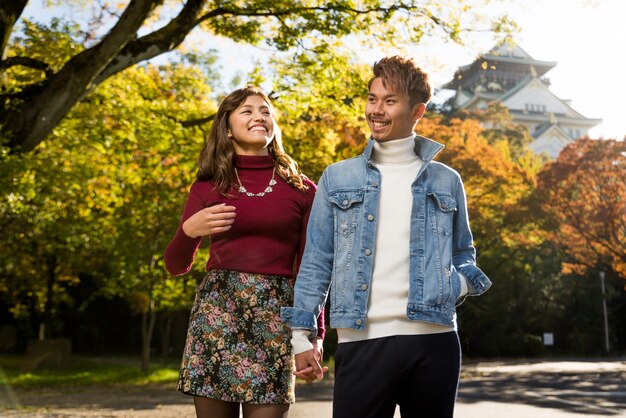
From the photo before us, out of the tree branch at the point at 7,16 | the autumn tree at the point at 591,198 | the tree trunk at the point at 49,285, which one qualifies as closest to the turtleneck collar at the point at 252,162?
the tree branch at the point at 7,16

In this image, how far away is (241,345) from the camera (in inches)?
120

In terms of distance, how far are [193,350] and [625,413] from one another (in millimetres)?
8703


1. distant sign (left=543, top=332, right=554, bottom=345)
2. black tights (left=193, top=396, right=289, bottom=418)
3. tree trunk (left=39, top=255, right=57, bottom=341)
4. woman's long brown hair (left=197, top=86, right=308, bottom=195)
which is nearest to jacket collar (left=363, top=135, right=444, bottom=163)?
woman's long brown hair (left=197, top=86, right=308, bottom=195)

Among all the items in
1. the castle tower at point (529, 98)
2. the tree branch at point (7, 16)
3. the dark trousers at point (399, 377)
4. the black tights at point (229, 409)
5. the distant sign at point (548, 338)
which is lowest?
the distant sign at point (548, 338)

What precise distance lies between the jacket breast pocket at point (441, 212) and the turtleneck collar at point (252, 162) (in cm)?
76

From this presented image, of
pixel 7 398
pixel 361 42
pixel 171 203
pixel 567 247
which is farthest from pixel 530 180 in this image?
pixel 7 398

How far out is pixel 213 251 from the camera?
10.5 ft

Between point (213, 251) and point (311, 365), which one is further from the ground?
point (213, 251)

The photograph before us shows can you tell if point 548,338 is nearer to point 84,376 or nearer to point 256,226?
point 84,376

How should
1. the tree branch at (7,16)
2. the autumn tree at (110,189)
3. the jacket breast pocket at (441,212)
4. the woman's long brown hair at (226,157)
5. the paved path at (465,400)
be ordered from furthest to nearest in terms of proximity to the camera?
the autumn tree at (110,189)
the paved path at (465,400)
the tree branch at (7,16)
the woman's long brown hair at (226,157)
the jacket breast pocket at (441,212)

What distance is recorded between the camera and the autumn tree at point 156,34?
34.1ft

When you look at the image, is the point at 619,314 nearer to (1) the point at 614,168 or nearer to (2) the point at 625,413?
(1) the point at 614,168

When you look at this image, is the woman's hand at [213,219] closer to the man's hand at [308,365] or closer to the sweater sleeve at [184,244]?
the sweater sleeve at [184,244]

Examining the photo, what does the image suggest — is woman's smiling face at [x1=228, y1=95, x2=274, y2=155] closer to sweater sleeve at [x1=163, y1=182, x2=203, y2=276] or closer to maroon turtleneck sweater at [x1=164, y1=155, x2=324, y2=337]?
maroon turtleneck sweater at [x1=164, y1=155, x2=324, y2=337]
